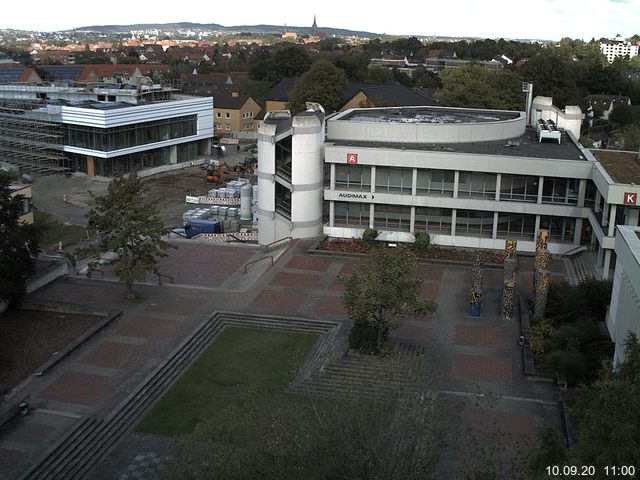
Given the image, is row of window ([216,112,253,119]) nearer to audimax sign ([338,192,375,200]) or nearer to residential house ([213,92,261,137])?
residential house ([213,92,261,137])

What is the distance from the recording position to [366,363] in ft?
88.6

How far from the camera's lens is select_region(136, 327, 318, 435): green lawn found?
77.5 feet

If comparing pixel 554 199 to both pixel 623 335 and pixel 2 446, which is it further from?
pixel 2 446

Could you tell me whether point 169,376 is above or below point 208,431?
below

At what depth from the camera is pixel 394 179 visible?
140ft

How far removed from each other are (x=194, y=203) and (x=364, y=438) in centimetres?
4378

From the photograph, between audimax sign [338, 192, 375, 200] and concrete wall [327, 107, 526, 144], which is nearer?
audimax sign [338, 192, 375, 200]

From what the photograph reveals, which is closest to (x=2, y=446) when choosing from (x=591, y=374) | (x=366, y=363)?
(x=366, y=363)

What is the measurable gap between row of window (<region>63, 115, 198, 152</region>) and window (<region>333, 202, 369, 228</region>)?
96.3 feet

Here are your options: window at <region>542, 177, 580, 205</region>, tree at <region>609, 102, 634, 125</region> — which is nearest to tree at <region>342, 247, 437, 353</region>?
window at <region>542, 177, 580, 205</region>

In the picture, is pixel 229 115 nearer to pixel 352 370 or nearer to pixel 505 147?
pixel 505 147

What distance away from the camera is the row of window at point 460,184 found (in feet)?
133

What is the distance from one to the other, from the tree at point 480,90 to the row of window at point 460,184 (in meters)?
33.2

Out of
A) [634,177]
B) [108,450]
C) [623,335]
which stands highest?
Answer: [634,177]
